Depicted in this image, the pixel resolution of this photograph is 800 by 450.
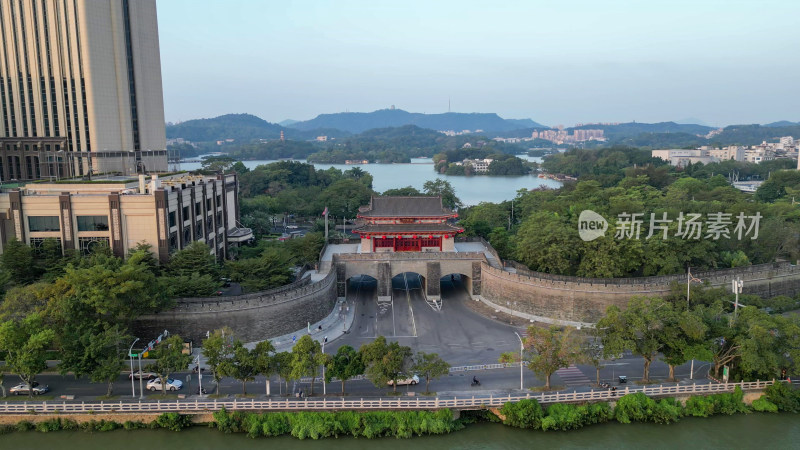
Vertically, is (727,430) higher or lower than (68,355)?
lower

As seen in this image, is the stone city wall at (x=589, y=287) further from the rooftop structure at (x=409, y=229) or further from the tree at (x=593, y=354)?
the tree at (x=593, y=354)

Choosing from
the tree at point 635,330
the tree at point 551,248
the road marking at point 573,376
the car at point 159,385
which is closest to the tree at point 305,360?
the car at point 159,385

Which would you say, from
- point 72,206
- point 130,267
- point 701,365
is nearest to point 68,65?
point 72,206

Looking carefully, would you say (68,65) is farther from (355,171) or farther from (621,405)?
(355,171)

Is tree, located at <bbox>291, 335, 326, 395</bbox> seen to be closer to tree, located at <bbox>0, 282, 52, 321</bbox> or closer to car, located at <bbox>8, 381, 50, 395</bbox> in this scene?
car, located at <bbox>8, 381, 50, 395</bbox>

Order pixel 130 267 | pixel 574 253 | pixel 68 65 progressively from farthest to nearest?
pixel 68 65
pixel 574 253
pixel 130 267

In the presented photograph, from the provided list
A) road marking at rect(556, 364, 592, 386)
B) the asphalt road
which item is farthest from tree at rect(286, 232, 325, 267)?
road marking at rect(556, 364, 592, 386)
